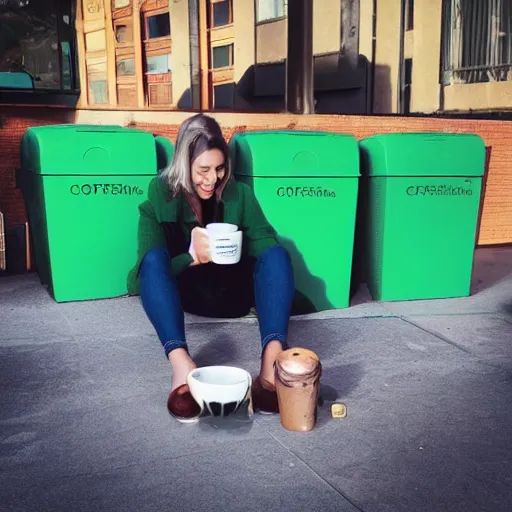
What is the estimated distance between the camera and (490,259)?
14.8 ft

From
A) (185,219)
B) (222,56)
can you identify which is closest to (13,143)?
(185,219)

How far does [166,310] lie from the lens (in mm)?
2135

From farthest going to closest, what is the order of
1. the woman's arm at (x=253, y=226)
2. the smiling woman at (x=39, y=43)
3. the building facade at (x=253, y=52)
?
the building facade at (x=253, y=52), the smiling woman at (x=39, y=43), the woman's arm at (x=253, y=226)

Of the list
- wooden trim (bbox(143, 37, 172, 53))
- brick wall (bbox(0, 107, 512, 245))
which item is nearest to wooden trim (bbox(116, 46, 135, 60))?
wooden trim (bbox(143, 37, 172, 53))

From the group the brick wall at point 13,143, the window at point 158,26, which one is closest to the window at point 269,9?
the window at point 158,26

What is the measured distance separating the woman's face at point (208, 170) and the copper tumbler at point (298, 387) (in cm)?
95

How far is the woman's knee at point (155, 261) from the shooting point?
224 centimetres

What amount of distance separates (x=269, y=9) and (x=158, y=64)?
2411mm

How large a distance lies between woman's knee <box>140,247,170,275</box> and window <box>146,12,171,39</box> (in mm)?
10806

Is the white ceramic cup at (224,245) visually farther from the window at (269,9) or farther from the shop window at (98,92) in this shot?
the window at (269,9)

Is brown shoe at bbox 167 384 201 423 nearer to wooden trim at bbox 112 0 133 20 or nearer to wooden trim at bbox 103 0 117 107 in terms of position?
wooden trim at bbox 103 0 117 107

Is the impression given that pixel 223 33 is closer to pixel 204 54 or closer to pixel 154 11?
pixel 204 54

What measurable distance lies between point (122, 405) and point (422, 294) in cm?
192

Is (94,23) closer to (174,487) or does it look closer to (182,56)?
(182,56)
